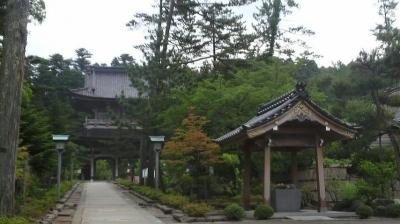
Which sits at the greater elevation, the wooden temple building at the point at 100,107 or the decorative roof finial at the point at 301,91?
the wooden temple building at the point at 100,107

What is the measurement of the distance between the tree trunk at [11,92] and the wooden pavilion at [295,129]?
26.6 feet

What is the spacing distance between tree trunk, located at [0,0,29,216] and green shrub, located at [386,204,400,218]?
1241cm

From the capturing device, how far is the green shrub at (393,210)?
655 inches

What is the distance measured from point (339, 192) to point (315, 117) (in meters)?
5.63

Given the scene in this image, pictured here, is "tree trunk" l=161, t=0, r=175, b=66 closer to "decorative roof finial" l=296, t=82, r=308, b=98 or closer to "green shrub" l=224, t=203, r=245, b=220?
"decorative roof finial" l=296, t=82, r=308, b=98

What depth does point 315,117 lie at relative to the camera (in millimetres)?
17234

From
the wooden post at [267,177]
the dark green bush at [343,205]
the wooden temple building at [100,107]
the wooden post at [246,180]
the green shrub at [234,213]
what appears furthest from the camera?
the wooden temple building at [100,107]

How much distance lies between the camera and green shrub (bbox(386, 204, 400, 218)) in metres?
16.6

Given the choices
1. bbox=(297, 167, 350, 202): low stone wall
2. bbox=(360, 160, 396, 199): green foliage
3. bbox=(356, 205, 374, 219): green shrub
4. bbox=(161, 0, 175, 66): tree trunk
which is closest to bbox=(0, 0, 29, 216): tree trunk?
bbox=(356, 205, 374, 219): green shrub

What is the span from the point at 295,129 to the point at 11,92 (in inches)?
412

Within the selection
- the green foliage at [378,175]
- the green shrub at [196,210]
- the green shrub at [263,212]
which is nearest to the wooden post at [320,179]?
the green foliage at [378,175]

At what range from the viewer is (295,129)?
17953mm

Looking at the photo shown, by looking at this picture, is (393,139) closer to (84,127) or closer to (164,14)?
(164,14)

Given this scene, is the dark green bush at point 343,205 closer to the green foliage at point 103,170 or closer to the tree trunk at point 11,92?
the tree trunk at point 11,92
